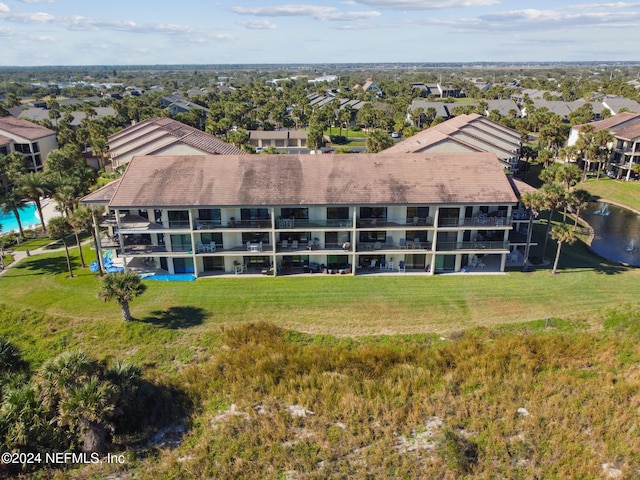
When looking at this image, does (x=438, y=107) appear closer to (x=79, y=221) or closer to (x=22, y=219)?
(x=22, y=219)

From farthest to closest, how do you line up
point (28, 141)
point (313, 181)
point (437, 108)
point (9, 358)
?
point (437, 108) → point (28, 141) → point (313, 181) → point (9, 358)

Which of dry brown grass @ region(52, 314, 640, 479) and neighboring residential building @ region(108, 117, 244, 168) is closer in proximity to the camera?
dry brown grass @ region(52, 314, 640, 479)

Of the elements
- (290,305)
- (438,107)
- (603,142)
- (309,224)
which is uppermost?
(438,107)

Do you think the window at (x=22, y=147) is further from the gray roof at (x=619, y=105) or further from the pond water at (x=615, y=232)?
the gray roof at (x=619, y=105)

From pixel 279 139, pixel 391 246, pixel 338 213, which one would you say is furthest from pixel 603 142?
pixel 279 139

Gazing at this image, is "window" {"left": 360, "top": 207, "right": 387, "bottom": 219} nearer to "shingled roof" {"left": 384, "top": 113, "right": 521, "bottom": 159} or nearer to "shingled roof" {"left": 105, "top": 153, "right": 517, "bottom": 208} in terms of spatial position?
"shingled roof" {"left": 105, "top": 153, "right": 517, "bottom": 208}

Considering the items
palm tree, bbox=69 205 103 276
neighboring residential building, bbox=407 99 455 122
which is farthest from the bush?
palm tree, bbox=69 205 103 276
